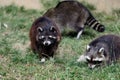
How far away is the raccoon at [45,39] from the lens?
7344 millimetres

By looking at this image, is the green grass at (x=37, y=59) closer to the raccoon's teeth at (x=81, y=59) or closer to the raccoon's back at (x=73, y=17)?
the raccoon's teeth at (x=81, y=59)

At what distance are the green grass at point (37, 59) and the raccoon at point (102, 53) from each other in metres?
0.16

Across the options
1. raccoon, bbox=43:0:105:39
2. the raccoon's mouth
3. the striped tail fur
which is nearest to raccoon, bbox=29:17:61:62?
the raccoon's mouth

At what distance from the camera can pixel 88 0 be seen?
11602 millimetres

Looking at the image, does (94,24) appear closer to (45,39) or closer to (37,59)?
(45,39)

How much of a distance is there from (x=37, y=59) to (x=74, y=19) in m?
2.27

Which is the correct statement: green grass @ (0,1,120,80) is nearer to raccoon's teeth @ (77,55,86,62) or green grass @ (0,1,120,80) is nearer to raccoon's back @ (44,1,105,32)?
raccoon's teeth @ (77,55,86,62)

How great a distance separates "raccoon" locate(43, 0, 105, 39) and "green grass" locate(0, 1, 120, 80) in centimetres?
23

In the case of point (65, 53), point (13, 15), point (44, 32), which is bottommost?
point (13, 15)

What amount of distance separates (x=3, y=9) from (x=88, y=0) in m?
2.40

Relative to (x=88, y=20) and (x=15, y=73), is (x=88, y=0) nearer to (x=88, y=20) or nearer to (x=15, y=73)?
(x=88, y=20)

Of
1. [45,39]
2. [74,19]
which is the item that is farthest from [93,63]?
[74,19]

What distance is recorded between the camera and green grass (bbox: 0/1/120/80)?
6.47 metres

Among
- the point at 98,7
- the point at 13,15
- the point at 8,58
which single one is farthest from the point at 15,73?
the point at 98,7
